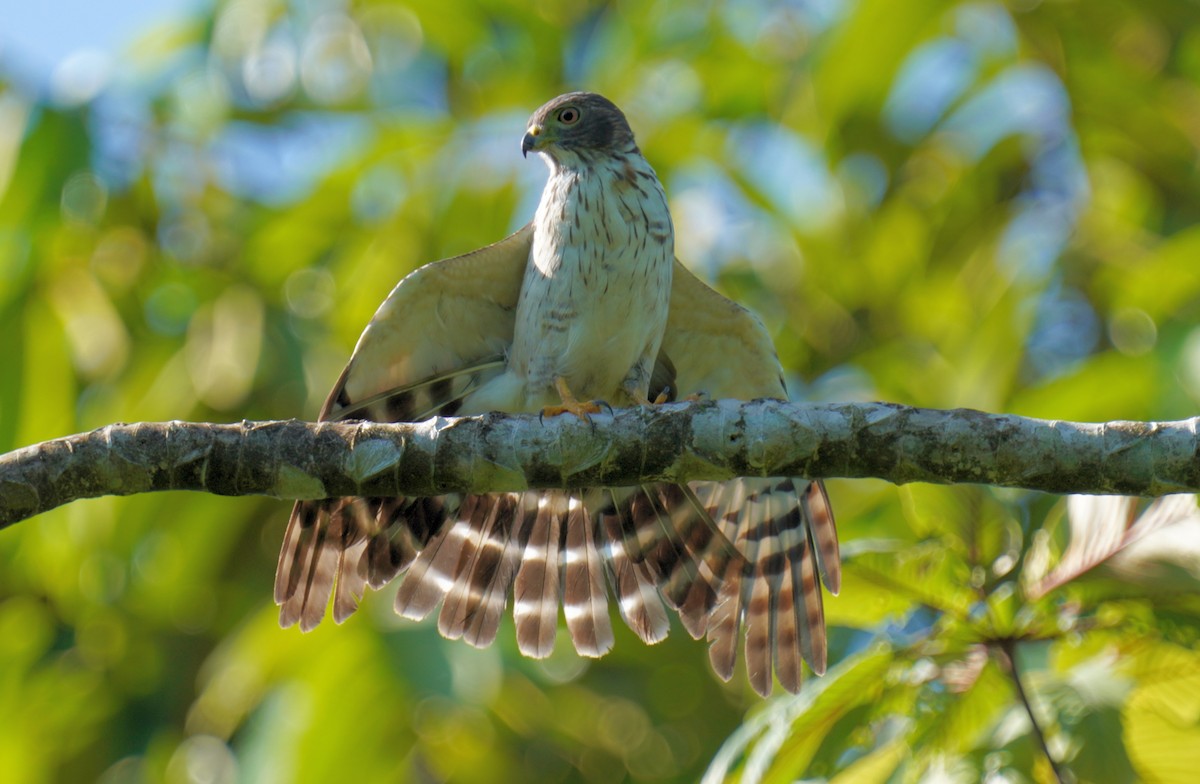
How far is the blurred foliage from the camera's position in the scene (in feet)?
17.6

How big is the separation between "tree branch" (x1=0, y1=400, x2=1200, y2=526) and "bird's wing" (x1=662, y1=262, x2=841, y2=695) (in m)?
1.23

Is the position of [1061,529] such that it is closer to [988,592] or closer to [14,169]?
[988,592]

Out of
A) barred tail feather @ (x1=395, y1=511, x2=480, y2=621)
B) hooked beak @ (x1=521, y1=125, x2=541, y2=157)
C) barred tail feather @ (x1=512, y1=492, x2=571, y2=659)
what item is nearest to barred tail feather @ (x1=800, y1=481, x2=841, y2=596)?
barred tail feather @ (x1=512, y1=492, x2=571, y2=659)

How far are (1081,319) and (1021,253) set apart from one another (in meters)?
0.76

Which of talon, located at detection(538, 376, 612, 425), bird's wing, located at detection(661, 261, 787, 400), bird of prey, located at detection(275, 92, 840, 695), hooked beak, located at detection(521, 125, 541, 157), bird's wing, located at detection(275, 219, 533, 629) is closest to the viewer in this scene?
talon, located at detection(538, 376, 612, 425)

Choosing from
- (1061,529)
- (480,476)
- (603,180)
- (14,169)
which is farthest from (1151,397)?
(14,169)

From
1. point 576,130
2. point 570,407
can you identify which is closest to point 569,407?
point 570,407

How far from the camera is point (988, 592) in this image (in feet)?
10.7

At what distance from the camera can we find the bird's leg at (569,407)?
336 centimetres

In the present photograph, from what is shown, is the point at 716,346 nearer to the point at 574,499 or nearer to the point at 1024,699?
the point at 574,499

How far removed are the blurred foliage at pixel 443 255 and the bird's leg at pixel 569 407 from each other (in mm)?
983

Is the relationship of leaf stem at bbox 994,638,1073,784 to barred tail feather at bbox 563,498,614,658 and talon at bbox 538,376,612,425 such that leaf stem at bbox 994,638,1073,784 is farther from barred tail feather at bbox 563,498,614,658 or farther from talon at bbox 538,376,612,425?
barred tail feather at bbox 563,498,614,658

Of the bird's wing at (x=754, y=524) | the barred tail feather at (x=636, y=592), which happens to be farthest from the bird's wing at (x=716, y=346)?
the barred tail feather at (x=636, y=592)

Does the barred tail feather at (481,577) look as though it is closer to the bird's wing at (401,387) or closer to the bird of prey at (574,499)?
the bird of prey at (574,499)
